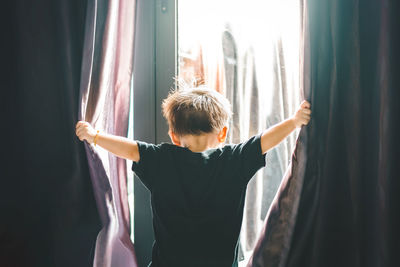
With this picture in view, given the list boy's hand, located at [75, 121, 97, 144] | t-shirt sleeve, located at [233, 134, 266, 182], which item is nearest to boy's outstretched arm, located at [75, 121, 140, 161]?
boy's hand, located at [75, 121, 97, 144]

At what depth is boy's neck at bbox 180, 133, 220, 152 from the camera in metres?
1.00

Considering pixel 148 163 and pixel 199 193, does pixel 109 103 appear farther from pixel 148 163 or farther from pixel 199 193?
pixel 199 193

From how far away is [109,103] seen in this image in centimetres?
122

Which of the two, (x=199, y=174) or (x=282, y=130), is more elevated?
(x=282, y=130)

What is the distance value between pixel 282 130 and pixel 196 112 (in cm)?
26

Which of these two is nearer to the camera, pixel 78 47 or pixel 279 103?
pixel 78 47

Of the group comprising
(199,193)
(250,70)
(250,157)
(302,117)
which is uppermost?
(250,70)
